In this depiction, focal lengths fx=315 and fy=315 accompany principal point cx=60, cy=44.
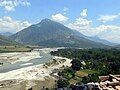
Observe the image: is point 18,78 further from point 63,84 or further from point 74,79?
point 63,84

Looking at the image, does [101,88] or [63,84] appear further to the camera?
[63,84]

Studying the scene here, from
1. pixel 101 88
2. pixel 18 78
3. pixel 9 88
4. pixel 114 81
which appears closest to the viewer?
pixel 101 88

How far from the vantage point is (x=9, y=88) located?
8981 cm

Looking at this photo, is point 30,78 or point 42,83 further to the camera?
point 30,78

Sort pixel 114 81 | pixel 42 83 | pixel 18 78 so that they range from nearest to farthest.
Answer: pixel 114 81 < pixel 42 83 < pixel 18 78

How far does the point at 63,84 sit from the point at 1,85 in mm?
25115

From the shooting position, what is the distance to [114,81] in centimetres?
2264

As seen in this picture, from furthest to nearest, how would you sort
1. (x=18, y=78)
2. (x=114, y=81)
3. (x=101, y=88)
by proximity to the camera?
(x=18, y=78) → (x=114, y=81) → (x=101, y=88)

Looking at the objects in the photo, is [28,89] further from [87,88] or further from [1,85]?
[87,88]

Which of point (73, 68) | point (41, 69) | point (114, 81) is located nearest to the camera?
point (114, 81)

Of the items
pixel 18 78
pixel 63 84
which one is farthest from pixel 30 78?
pixel 63 84

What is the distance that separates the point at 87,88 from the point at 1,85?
248 ft

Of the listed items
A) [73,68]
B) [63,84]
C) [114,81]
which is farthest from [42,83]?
[114,81]

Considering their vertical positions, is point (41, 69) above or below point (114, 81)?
below
